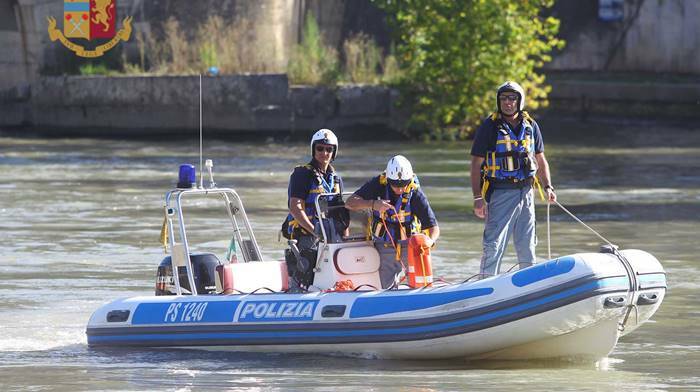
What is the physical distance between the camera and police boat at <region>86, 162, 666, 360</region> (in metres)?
10.2

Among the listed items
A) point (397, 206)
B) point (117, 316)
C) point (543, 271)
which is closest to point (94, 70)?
point (117, 316)

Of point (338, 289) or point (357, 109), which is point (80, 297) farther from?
point (357, 109)

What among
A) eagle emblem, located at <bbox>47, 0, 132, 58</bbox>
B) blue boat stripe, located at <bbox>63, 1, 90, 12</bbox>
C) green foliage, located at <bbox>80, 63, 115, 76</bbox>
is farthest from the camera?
green foliage, located at <bbox>80, 63, 115, 76</bbox>

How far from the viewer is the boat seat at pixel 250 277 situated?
11473mm

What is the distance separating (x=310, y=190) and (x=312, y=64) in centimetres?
2250

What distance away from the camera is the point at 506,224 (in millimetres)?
11359

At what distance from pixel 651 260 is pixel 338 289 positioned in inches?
84.9

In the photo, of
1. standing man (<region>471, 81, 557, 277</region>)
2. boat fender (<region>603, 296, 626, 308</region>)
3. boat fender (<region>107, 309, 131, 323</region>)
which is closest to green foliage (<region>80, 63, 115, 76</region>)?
boat fender (<region>107, 309, 131, 323</region>)

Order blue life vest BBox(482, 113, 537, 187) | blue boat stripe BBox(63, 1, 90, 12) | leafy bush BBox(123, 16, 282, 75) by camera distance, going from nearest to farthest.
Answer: blue life vest BBox(482, 113, 537, 187), blue boat stripe BBox(63, 1, 90, 12), leafy bush BBox(123, 16, 282, 75)

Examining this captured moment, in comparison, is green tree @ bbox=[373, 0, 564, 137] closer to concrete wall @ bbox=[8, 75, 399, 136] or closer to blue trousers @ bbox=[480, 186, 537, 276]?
concrete wall @ bbox=[8, 75, 399, 136]

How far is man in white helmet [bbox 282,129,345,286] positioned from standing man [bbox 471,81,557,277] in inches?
40.2

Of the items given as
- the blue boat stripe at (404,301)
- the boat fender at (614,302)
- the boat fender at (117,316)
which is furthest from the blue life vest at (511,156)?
the boat fender at (117,316)

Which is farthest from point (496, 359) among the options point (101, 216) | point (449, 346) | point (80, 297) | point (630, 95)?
point (630, 95)

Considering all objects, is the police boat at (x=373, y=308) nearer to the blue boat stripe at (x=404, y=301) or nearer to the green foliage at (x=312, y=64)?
the blue boat stripe at (x=404, y=301)
